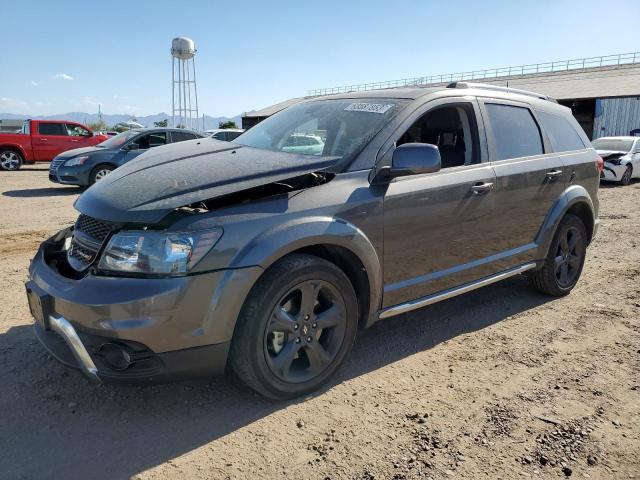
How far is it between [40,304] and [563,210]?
410 centimetres

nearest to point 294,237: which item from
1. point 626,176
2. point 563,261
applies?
point 563,261

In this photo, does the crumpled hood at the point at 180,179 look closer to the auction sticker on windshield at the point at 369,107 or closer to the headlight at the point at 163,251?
the headlight at the point at 163,251

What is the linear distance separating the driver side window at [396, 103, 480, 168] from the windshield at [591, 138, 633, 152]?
41.2 ft

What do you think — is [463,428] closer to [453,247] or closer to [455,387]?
[455,387]

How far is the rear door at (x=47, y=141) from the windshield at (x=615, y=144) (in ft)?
54.9

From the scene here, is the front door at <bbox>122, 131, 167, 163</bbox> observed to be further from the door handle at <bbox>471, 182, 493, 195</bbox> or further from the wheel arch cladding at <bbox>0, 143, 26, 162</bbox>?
the door handle at <bbox>471, 182, 493, 195</bbox>

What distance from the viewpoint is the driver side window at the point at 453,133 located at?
12.7 feet

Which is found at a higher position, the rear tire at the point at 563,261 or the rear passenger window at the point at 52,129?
the rear passenger window at the point at 52,129

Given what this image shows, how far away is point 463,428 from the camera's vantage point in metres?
2.76

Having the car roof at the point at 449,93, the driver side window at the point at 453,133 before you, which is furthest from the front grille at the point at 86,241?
the driver side window at the point at 453,133

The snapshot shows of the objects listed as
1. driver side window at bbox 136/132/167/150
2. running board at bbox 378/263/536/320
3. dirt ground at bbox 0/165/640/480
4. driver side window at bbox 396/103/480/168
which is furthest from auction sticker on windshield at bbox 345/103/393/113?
driver side window at bbox 136/132/167/150

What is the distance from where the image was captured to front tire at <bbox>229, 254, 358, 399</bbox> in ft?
8.88

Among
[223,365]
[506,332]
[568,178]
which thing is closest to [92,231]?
[223,365]

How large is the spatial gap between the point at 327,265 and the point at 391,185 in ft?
2.33
